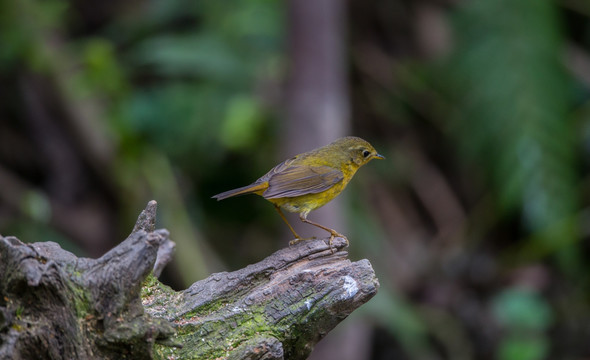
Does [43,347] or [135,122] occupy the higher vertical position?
[135,122]

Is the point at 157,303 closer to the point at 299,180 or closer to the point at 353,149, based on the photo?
the point at 299,180

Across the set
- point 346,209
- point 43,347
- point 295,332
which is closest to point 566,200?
point 346,209

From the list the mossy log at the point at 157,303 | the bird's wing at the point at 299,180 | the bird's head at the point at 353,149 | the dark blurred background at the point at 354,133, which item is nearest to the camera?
the mossy log at the point at 157,303

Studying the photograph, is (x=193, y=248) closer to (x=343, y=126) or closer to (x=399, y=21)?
(x=343, y=126)

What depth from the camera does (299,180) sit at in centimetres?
338

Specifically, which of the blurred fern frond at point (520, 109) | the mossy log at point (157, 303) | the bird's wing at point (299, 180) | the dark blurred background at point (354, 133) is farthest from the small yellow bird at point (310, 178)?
the blurred fern frond at point (520, 109)

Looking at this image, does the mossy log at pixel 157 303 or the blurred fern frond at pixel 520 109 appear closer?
the mossy log at pixel 157 303

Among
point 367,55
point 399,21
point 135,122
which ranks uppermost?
point 399,21

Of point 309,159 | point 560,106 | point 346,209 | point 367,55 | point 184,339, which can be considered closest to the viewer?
Result: point 184,339

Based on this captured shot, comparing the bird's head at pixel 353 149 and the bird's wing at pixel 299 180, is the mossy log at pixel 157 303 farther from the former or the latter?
the bird's head at pixel 353 149

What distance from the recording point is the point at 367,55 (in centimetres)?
725

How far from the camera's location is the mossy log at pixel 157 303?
7.02 feet

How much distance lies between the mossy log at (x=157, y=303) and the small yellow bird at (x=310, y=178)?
0.52 metres

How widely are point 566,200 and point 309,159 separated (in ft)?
10.1
